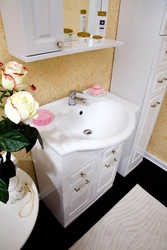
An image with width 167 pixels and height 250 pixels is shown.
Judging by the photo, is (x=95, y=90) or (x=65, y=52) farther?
(x=95, y=90)

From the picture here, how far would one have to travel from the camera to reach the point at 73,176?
0.98 meters

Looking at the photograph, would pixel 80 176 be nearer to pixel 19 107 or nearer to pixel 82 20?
pixel 19 107

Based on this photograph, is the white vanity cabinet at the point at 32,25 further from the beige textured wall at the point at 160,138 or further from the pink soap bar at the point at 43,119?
the beige textured wall at the point at 160,138

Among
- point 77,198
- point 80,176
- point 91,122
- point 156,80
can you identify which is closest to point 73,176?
point 80,176

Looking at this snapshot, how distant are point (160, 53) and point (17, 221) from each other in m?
1.23

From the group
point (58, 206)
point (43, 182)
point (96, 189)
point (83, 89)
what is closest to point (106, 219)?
point (96, 189)

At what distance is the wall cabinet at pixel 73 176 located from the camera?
91cm

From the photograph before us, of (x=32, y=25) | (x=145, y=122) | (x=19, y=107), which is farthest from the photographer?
(x=145, y=122)

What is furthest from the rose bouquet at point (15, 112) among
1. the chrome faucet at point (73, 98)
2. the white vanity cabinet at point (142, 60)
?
the white vanity cabinet at point (142, 60)

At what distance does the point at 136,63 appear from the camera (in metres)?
1.19

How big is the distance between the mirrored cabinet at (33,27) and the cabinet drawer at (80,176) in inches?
25.2

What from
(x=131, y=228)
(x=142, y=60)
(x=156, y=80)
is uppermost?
(x=142, y=60)

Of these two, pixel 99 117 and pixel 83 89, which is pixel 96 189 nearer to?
pixel 99 117

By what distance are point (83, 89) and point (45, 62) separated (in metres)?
0.41
